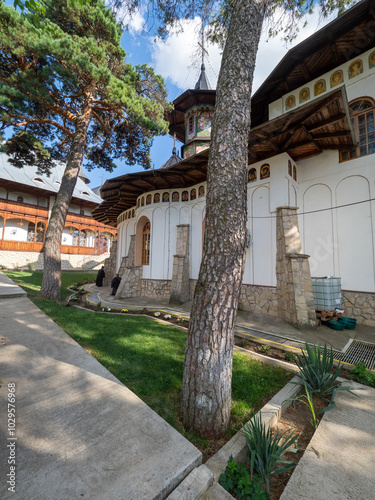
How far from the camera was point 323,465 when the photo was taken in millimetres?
1839

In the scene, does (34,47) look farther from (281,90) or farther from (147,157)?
(281,90)

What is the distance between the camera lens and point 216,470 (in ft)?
5.54

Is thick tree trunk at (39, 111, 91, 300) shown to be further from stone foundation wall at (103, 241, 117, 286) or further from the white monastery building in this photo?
stone foundation wall at (103, 241, 117, 286)

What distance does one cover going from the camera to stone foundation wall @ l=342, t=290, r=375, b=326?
6.44 metres

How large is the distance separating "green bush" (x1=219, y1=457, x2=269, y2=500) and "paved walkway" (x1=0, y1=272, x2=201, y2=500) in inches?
10.1

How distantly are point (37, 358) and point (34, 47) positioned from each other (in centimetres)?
835

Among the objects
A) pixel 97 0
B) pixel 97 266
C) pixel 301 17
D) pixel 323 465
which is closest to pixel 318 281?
pixel 323 465

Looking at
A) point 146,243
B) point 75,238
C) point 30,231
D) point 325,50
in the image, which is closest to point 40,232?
point 30,231

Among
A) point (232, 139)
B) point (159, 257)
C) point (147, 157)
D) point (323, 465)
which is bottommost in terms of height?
point (323, 465)

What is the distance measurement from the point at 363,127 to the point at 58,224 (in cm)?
1133

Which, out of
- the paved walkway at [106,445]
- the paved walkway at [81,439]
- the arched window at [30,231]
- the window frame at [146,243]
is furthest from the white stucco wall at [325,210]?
the arched window at [30,231]

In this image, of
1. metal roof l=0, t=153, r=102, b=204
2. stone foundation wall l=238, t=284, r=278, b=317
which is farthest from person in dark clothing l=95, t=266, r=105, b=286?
metal roof l=0, t=153, r=102, b=204

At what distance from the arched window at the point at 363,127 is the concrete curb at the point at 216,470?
8.31m

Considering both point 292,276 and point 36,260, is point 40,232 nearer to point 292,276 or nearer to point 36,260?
point 36,260
